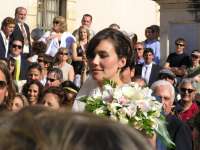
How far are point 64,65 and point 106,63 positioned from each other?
642 cm

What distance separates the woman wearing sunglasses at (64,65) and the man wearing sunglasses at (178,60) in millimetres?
1946

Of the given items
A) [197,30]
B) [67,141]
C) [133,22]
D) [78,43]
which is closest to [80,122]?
[67,141]

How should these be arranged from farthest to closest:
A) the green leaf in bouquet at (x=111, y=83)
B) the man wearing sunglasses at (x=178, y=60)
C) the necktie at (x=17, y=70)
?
the man wearing sunglasses at (x=178, y=60) < the necktie at (x=17, y=70) < the green leaf in bouquet at (x=111, y=83)

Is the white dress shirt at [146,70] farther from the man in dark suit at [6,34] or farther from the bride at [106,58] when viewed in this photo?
the bride at [106,58]

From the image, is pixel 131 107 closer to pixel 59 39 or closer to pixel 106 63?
pixel 106 63

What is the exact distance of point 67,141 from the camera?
4.63 feet

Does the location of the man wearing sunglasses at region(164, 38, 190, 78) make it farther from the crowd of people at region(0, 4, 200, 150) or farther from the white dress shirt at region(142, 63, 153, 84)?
the white dress shirt at region(142, 63, 153, 84)

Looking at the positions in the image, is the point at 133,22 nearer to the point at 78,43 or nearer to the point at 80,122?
the point at 78,43

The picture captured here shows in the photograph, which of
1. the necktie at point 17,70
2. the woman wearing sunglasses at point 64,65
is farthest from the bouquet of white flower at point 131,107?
the woman wearing sunglasses at point 64,65

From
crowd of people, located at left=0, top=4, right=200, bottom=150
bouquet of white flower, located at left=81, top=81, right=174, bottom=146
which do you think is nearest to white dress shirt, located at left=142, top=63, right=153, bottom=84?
crowd of people, located at left=0, top=4, right=200, bottom=150

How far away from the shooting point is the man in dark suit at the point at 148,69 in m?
11.3

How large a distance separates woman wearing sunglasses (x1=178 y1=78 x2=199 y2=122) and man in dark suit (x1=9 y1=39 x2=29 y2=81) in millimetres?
2650

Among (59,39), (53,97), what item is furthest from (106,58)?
(59,39)

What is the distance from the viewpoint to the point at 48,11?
73.6ft
